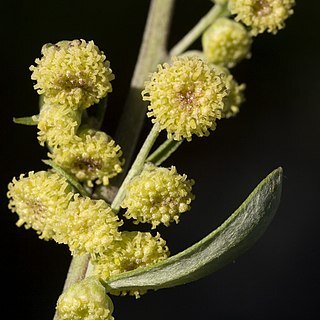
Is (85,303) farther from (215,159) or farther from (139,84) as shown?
(215,159)

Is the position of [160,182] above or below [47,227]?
above

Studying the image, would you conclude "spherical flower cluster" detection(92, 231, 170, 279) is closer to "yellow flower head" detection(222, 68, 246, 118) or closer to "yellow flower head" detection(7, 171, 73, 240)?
"yellow flower head" detection(7, 171, 73, 240)

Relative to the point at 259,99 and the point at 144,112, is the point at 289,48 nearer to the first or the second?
the point at 259,99

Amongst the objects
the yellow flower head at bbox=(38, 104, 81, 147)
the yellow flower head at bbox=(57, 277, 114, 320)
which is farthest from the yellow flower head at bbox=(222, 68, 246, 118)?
the yellow flower head at bbox=(57, 277, 114, 320)

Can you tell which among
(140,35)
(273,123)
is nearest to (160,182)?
(140,35)

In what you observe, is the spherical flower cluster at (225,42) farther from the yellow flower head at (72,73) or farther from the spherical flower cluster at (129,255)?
the spherical flower cluster at (129,255)

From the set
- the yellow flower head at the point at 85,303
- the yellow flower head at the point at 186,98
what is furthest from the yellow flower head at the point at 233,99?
the yellow flower head at the point at 85,303

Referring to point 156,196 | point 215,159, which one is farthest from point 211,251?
point 215,159
